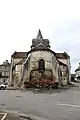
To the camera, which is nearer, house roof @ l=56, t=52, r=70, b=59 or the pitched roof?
house roof @ l=56, t=52, r=70, b=59

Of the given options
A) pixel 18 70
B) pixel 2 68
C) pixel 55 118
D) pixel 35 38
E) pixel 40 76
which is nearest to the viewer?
pixel 55 118

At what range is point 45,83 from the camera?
40.9 meters

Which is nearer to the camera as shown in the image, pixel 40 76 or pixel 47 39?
pixel 40 76

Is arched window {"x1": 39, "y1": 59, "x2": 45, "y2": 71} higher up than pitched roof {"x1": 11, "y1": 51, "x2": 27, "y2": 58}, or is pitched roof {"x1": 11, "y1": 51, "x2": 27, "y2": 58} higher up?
pitched roof {"x1": 11, "y1": 51, "x2": 27, "y2": 58}

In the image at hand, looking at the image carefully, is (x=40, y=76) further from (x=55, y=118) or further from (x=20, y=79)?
(x=55, y=118)

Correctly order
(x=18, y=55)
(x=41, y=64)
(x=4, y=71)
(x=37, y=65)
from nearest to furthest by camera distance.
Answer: (x=37, y=65) → (x=41, y=64) → (x=18, y=55) → (x=4, y=71)

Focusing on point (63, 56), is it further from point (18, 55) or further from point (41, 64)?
point (41, 64)

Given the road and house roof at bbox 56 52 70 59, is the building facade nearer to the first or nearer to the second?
house roof at bbox 56 52 70 59

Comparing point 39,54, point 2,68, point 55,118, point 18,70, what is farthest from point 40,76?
point 2,68

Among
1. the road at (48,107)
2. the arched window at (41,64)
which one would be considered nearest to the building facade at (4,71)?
the arched window at (41,64)

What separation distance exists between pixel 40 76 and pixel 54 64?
246 inches

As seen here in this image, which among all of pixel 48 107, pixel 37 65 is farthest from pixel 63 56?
pixel 48 107

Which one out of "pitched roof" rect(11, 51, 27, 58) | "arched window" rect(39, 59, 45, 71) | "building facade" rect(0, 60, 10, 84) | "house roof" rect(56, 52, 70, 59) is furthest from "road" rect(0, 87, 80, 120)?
"building facade" rect(0, 60, 10, 84)

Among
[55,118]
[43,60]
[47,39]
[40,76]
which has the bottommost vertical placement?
[55,118]
